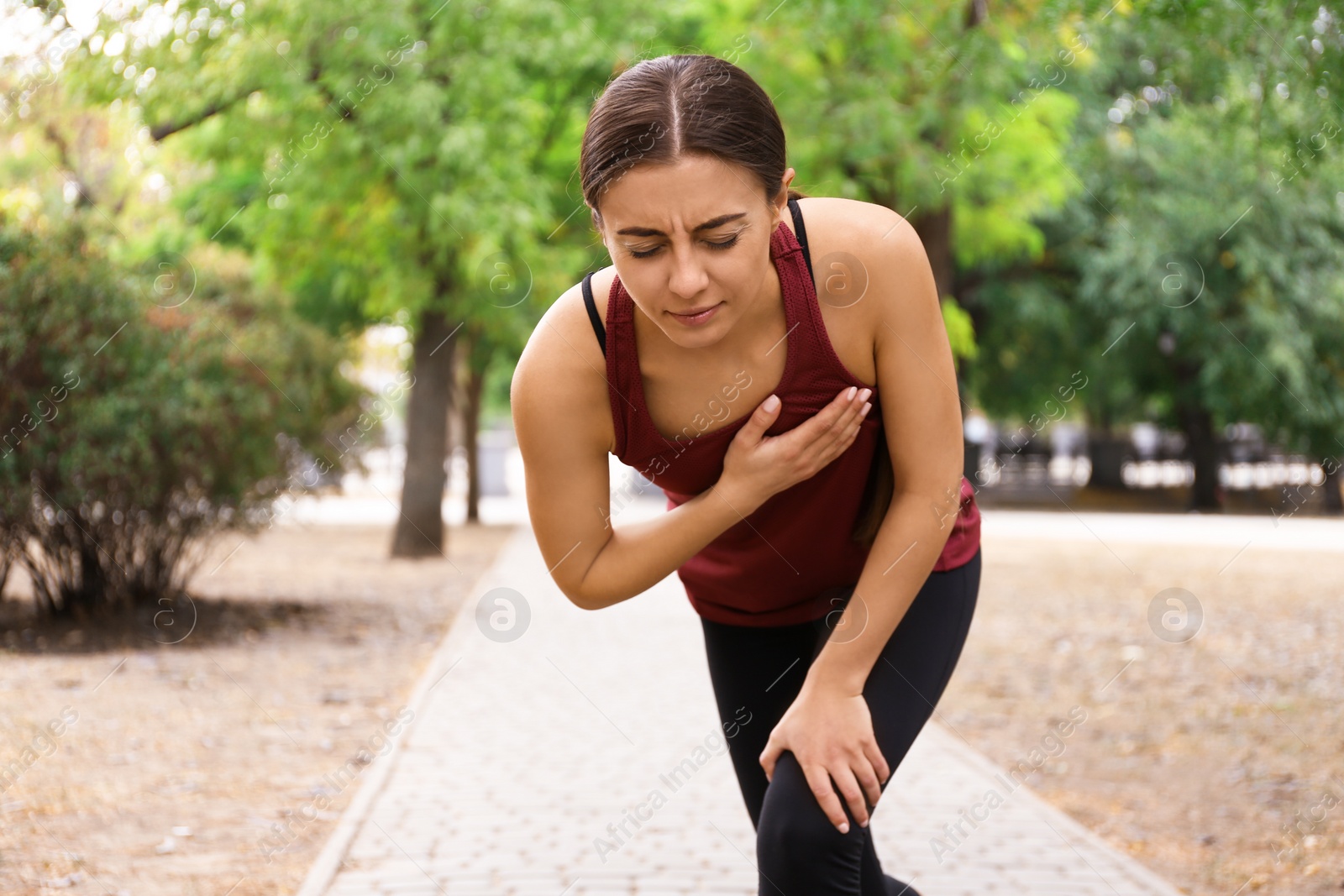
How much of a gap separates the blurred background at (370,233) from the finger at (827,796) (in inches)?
57.0

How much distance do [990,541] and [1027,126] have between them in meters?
8.20

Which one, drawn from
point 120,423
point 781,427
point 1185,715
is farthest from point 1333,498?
point 781,427

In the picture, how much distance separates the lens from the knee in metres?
2.09

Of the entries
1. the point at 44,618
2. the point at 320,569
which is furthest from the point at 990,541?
the point at 44,618

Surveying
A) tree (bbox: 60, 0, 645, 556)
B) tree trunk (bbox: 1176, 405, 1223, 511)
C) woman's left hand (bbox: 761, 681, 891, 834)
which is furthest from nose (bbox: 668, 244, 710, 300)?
tree trunk (bbox: 1176, 405, 1223, 511)

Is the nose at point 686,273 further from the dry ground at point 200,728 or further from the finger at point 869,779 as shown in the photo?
the dry ground at point 200,728

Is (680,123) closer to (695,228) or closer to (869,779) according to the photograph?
(695,228)

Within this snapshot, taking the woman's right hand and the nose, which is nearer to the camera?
the nose

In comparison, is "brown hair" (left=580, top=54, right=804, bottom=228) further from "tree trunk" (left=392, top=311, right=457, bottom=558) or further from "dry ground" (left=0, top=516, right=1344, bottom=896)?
"tree trunk" (left=392, top=311, right=457, bottom=558)

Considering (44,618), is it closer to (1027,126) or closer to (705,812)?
(705,812)

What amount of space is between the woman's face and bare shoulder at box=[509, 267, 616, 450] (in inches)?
8.8

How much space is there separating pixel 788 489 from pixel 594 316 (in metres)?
0.46

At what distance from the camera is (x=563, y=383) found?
2.24 metres

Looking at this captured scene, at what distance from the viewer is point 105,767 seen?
6207 mm
